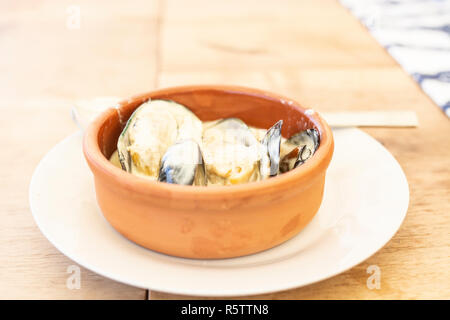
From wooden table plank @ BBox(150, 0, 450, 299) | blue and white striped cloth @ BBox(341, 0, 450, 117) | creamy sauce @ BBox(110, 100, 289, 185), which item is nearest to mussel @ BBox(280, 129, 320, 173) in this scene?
creamy sauce @ BBox(110, 100, 289, 185)

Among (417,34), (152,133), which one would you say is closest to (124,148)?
(152,133)

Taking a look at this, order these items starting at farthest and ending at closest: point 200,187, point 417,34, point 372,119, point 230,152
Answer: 1. point 417,34
2. point 372,119
3. point 230,152
4. point 200,187

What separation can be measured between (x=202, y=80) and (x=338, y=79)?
28 centimetres

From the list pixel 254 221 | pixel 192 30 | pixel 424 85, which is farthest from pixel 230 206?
pixel 192 30

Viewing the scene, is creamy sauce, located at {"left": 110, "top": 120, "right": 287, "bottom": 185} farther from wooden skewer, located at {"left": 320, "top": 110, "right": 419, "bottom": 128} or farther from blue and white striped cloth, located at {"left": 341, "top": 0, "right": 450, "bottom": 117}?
blue and white striped cloth, located at {"left": 341, "top": 0, "right": 450, "bottom": 117}

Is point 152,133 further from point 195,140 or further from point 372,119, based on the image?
point 372,119

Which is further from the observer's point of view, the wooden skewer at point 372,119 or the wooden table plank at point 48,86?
the wooden skewer at point 372,119

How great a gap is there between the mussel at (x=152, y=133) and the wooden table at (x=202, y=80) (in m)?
0.12

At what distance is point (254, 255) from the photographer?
48 centimetres

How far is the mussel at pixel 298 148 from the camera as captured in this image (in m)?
0.53

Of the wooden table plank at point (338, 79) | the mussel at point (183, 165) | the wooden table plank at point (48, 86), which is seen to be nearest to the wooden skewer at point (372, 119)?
the wooden table plank at point (338, 79)

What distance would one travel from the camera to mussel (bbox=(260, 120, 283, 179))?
51 cm

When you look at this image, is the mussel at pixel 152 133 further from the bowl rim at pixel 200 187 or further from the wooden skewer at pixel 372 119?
the wooden skewer at pixel 372 119

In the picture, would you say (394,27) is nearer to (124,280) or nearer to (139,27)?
(139,27)
